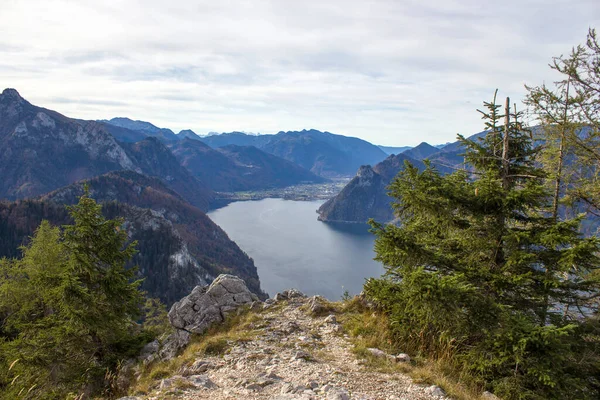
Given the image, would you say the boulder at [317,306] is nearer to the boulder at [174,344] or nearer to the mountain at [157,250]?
the boulder at [174,344]

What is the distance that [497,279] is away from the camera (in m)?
7.64

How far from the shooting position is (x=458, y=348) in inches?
316

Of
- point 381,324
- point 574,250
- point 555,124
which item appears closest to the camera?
point 574,250

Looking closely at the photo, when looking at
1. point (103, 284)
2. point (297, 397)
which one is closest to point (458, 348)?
point (297, 397)

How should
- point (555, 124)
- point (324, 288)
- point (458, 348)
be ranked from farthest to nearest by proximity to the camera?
1. point (324, 288)
2. point (555, 124)
3. point (458, 348)

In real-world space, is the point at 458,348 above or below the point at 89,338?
above

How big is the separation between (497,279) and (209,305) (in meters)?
10.2

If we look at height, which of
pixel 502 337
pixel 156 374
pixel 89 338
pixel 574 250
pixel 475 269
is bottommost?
pixel 89 338

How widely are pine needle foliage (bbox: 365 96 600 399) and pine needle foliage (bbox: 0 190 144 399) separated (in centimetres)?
890

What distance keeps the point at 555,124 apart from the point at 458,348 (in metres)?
7.80

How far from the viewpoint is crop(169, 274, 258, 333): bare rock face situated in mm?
13050

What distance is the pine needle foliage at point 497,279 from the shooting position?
6660 mm

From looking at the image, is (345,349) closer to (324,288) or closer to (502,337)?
(502,337)

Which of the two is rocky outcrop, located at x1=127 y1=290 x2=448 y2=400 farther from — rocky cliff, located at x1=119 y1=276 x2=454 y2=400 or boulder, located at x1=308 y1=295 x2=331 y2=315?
boulder, located at x1=308 y1=295 x2=331 y2=315
